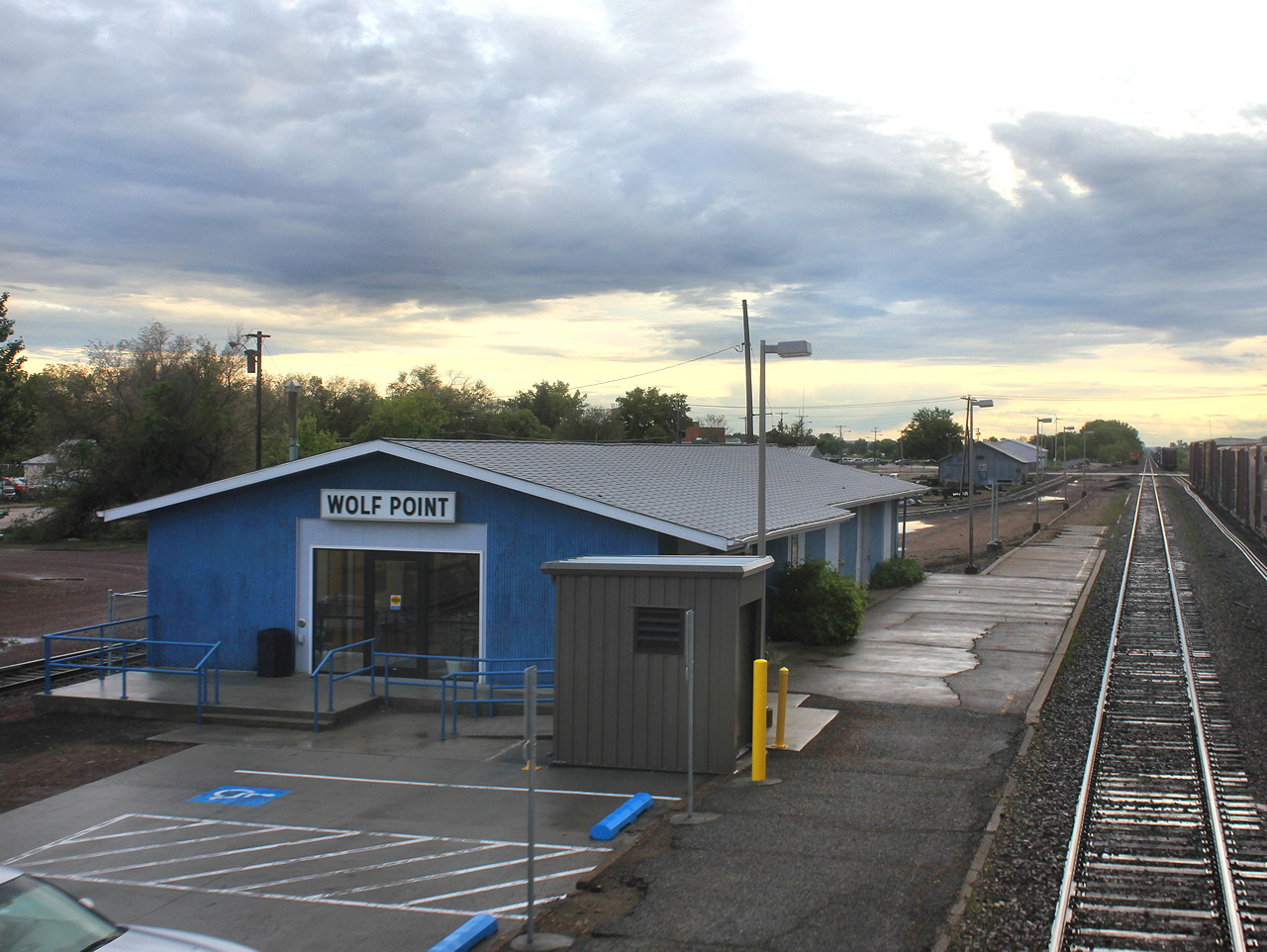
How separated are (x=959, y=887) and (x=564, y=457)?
48.2 feet

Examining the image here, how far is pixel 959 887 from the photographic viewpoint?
26.2 feet

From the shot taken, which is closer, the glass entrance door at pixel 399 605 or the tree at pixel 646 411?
the glass entrance door at pixel 399 605

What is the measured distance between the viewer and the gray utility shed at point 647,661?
1127cm

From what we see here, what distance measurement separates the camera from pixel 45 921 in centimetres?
534

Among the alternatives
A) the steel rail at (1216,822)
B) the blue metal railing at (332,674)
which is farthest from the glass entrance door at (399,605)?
the steel rail at (1216,822)

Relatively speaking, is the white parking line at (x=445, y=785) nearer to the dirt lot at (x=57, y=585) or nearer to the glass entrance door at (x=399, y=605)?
the glass entrance door at (x=399, y=605)

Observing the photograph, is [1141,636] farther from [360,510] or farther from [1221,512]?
[1221,512]

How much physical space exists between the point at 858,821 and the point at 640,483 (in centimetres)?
1100

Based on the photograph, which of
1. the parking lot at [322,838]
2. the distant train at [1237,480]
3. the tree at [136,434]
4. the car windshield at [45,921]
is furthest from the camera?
the tree at [136,434]

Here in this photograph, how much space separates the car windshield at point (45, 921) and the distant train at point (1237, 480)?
164 feet

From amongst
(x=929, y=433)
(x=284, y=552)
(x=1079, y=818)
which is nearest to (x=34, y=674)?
(x=284, y=552)

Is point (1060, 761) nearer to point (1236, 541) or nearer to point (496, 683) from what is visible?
point (496, 683)

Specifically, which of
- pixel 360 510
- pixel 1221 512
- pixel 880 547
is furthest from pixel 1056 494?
pixel 360 510

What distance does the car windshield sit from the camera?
5.19 m
